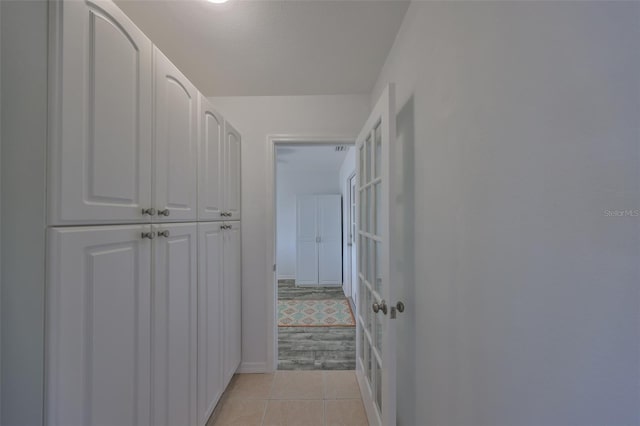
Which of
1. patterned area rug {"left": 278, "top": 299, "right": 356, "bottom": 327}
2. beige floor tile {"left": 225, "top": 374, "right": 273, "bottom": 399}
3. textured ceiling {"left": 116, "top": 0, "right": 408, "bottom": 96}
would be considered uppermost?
textured ceiling {"left": 116, "top": 0, "right": 408, "bottom": 96}

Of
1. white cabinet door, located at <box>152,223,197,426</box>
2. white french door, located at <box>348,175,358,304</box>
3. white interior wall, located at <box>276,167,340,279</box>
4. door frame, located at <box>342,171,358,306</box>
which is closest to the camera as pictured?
white cabinet door, located at <box>152,223,197,426</box>

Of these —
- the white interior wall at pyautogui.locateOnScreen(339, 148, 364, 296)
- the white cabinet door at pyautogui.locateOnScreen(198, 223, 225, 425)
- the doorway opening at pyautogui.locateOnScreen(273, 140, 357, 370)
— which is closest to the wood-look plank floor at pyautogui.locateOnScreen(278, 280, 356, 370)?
the doorway opening at pyautogui.locateOnScreen(273, 140, 357, 370)

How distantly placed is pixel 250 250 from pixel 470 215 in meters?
1.78

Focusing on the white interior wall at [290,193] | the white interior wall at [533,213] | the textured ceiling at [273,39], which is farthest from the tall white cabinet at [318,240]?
the white interior wall at [533,213]

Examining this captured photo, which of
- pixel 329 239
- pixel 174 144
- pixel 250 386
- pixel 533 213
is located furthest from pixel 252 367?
pixel 329 239

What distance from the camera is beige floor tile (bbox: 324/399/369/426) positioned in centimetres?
163

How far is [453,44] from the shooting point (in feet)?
2.76

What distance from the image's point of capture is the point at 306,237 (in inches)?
200

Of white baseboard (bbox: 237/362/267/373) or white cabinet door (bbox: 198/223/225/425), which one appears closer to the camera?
white cabinet door (bbox: 198/223/225/425)

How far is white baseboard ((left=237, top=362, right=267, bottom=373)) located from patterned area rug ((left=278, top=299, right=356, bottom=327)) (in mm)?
995

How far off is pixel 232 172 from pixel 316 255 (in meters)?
3.42

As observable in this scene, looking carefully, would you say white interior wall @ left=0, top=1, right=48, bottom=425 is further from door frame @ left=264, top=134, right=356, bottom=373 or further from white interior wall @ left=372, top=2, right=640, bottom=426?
door frame @ left=264, top=134, right=356, bottom=373

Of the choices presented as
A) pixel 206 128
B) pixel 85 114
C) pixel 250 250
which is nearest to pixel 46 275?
pixel 85 114

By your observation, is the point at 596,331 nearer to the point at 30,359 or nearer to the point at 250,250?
the point at 30,359
